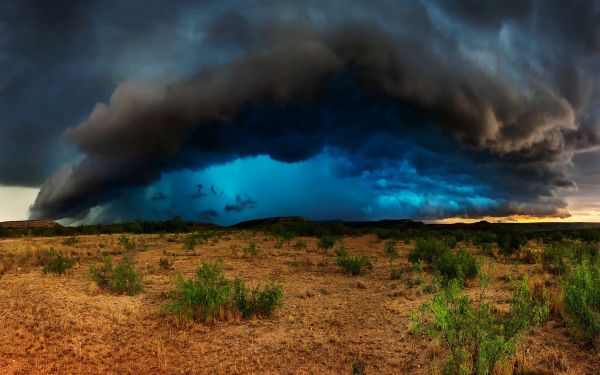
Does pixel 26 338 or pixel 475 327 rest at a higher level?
pixel 475 327

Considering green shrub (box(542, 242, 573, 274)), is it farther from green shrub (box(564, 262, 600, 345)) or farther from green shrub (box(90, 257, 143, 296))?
green shrub (box(90, 257, 143, 296))

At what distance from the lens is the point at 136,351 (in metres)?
8.58

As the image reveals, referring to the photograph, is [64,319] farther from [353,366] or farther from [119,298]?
[353,366]

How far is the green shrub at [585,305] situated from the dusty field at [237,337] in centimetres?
30

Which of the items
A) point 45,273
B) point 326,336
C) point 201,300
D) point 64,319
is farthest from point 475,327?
point 45,273

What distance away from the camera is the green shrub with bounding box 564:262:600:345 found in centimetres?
791

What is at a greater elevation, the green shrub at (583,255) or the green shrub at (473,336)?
the green shrub at (583,255)

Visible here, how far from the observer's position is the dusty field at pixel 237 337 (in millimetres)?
7730

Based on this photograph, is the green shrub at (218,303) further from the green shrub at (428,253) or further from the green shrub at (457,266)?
the green shrub at (428,253)

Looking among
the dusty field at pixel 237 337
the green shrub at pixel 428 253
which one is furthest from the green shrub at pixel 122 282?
the green shrub at pixel 428 253

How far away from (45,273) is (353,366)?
13571 mm

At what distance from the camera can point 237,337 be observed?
9.17 m

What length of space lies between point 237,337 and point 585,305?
22.5 ft

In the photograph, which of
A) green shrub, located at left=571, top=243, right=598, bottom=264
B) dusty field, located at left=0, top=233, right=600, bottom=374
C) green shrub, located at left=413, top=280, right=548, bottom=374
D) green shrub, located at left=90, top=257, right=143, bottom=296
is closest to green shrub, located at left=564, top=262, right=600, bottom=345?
dusty field, located at left=0, top=233, right=600, bottom=374
